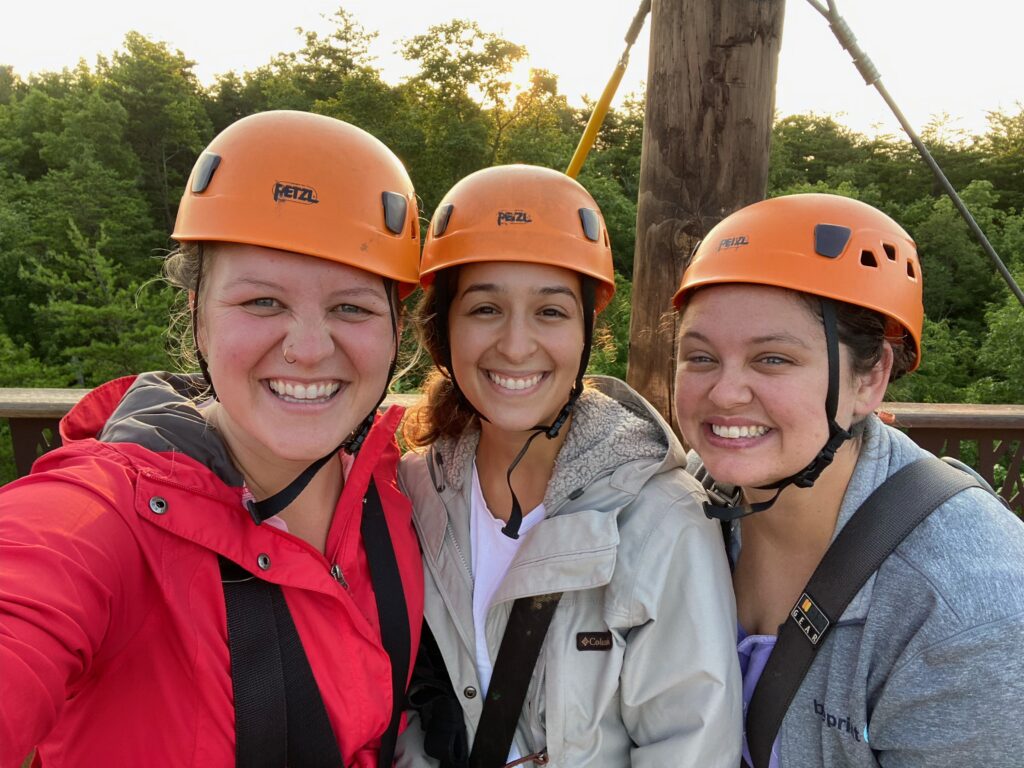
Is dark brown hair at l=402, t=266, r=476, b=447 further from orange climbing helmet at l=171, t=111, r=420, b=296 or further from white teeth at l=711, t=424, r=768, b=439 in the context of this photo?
white teeth at l=711, t=424, r=768, b=439

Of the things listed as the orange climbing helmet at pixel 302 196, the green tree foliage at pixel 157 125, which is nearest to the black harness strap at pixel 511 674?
the orange climbing helmet at pixel 302 196

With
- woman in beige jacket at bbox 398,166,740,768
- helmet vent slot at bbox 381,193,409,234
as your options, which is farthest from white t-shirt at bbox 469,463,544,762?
helmet vent slot at bbox 381,193,409,234

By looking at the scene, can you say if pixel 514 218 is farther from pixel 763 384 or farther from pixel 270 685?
pixel 270 685

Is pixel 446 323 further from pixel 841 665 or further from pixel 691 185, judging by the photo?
pixel 841 665

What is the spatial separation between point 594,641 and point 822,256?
4.54 ft

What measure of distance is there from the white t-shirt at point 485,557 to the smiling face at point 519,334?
334mm

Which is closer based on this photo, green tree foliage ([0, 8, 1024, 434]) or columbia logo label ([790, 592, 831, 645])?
→ columbia logo label ([790, 592, 831, 645])

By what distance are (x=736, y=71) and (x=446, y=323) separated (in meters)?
1.53

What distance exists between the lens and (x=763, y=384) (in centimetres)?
195

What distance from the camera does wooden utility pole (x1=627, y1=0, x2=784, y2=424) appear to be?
2.51 meters

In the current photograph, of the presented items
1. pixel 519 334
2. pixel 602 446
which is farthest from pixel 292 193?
pixel 602 446

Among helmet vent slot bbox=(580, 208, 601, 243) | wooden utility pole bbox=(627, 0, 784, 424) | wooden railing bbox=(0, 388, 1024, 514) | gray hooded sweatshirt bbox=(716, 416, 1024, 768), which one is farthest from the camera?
wooden railing bbox=(0, 388, 1024, 514)

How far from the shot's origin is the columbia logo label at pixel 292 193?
1772 mm

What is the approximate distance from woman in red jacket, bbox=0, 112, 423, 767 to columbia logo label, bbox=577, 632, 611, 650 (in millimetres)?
560
